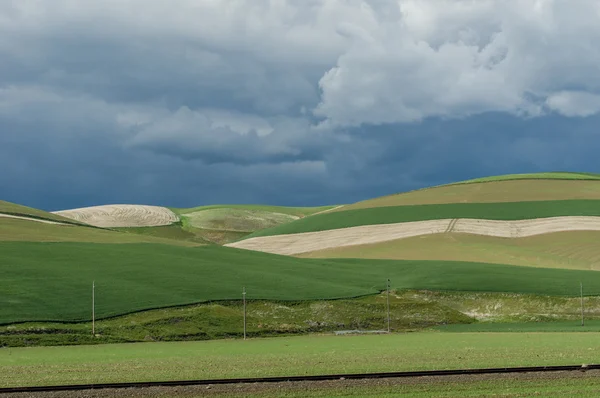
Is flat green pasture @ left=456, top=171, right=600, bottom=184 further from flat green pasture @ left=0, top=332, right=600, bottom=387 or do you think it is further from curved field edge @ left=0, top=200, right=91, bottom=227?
flat green pasture @ left=0, top=332, right=600, bottom=387

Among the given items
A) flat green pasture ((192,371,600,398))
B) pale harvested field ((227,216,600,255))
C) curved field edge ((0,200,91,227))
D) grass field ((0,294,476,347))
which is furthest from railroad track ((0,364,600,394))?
curved field edge ((0,200,91,227))

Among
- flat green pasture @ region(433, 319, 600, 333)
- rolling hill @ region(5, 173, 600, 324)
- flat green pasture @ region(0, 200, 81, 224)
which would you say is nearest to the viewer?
flat green pasture @ region(433, 319, 600, 333)

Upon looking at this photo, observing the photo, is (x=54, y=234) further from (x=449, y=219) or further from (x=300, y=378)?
(x=300, y=378)

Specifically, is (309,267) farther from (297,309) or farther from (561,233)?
(561,233)

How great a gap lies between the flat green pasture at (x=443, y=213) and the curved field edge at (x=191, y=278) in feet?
93.7

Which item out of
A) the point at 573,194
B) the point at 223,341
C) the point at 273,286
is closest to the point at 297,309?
the point at 273,286

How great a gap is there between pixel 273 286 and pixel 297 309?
7.47 meters

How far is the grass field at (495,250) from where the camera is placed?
98000mm

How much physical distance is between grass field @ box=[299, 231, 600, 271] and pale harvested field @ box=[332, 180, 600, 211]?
77.7 feet

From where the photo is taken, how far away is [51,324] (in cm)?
6003

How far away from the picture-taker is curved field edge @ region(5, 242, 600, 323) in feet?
220

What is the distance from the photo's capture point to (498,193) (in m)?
138

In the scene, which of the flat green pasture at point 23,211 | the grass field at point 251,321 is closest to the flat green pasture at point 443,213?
the flat green pasture at point 23,211

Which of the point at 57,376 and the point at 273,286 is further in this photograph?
the point at 273,286
